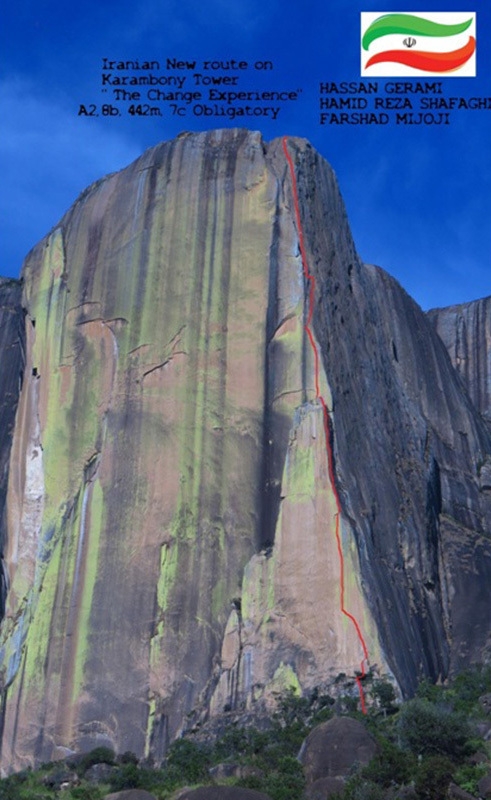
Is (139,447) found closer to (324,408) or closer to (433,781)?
(324,408)

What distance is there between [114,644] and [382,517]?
10353 mm

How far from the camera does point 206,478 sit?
47.8 meters

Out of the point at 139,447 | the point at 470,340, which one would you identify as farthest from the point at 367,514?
the point at 470,340

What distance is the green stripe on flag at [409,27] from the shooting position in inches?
1661

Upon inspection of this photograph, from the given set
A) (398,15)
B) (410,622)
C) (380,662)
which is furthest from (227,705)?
(398,15)

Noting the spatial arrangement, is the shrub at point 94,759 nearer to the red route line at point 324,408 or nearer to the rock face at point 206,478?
the rock face at point 206,478

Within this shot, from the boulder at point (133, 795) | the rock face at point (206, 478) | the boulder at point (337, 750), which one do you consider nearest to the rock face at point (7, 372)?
the rock face at point (206, 478)

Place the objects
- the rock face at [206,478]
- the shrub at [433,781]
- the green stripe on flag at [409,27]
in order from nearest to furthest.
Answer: the shrub at [433,781], the green stripe on flag at [409,27], the rock face at [206,478]

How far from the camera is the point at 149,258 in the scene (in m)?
51.3

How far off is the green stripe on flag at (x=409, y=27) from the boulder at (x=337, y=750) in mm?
19259

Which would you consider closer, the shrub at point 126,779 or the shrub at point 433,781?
the shrub at point 433,781

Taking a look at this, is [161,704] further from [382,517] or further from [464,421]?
[464,421]

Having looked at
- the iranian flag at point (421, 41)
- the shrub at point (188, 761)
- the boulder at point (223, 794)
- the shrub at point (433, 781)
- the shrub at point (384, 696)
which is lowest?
the boulder at point (223, 794)

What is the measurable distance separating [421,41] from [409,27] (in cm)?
55
